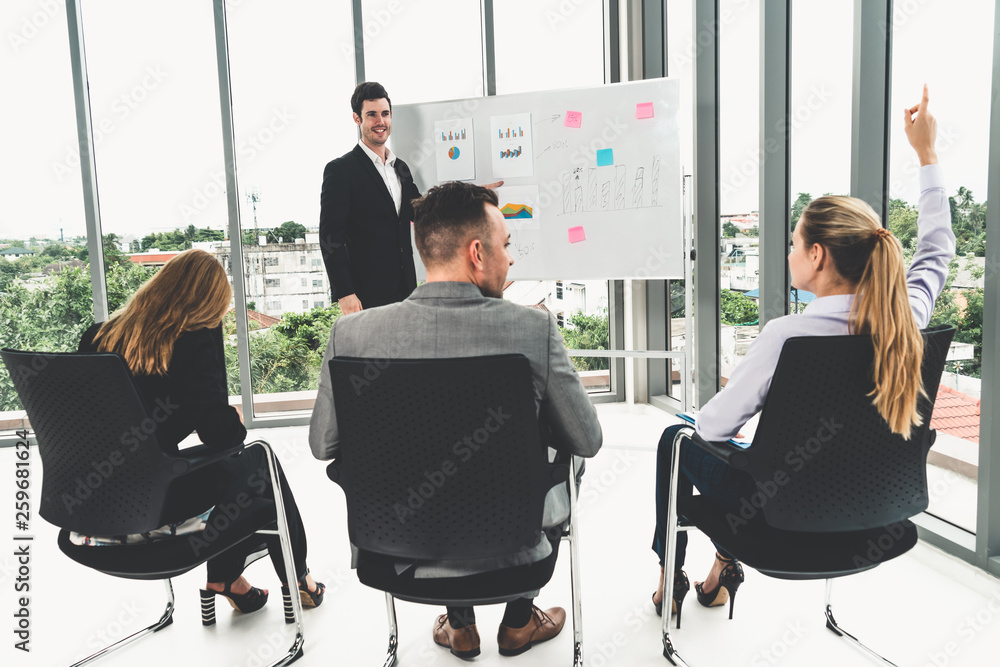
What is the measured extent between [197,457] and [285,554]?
403mm

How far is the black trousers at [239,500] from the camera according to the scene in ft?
5.57

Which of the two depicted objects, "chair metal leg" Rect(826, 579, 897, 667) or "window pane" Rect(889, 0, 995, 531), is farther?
"window pane" Rect(889, 0, 995, 531)

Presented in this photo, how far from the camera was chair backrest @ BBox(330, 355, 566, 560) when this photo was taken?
4.08 feet

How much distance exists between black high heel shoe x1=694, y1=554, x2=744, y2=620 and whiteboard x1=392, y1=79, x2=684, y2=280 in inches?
69.3

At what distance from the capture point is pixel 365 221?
333 cm

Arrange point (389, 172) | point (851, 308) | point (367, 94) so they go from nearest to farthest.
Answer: point (851, 308) < point (367, 94) < point (389, 172)

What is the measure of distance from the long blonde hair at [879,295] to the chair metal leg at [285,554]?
142cm

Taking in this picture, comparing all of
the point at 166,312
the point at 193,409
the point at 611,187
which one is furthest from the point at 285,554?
the point at 611,187

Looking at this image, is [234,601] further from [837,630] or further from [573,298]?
[573,298]

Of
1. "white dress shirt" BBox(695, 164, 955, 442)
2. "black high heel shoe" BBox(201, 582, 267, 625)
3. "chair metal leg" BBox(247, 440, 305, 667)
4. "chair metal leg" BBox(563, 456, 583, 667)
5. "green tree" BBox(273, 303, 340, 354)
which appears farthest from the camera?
"green tree" BBox(273, 303, 340, 354)

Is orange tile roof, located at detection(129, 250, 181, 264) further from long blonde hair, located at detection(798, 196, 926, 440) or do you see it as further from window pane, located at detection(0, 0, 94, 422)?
Answer: long blonde hair, located at detection(798, 196, 926, 440)

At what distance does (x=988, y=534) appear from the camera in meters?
2.08

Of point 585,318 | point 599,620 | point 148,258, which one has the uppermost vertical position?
point 148,258

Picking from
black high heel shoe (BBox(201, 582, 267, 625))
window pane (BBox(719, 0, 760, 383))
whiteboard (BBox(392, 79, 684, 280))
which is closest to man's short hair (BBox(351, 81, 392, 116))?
whiteboard (BBox(392, 79, 684, 280))
